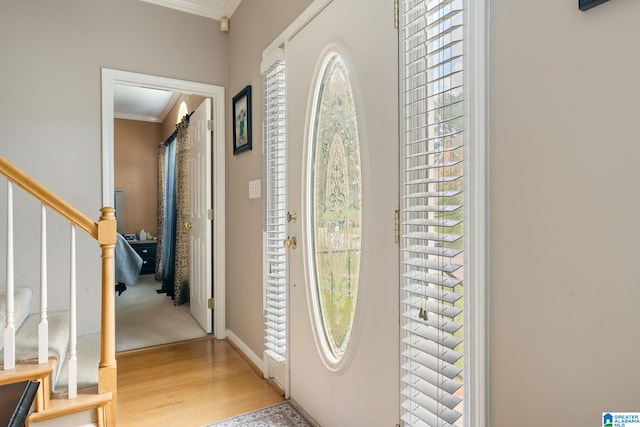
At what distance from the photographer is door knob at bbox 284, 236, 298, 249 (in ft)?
6.53

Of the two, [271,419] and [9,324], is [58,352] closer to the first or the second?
[9,324]

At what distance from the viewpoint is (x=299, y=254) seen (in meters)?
1.94

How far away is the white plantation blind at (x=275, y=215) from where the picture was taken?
216 cm

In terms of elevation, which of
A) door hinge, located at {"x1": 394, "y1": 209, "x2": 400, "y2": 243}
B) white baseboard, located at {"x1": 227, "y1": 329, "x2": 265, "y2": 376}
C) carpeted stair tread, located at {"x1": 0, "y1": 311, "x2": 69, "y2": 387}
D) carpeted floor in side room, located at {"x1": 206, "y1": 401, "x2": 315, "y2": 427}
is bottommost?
carpeted floor in side room, located at {"x1": 206, "y1": 401, "x2": 315, "y2": 427}

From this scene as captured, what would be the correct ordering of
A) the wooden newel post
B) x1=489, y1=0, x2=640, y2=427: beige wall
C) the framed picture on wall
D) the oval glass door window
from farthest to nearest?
the framed picture on wall → the wooden newel post → the oval glass door window → x1=489, y1=0, x2=640, y2=427: beige wall

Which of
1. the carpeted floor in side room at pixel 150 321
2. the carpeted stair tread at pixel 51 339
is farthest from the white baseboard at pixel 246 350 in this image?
the carpeted stair tread at pixel 51 339

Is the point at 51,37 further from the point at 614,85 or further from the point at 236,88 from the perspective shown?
the point at 614,85

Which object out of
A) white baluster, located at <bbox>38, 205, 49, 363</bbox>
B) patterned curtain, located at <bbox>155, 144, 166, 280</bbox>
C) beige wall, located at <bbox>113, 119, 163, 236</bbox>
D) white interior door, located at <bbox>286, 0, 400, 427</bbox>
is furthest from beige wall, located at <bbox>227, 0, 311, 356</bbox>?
beige wall, located at <bbox>113, 119, 163, 236</bbox>

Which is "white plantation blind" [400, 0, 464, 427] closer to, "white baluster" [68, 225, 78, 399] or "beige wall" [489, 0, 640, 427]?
"beige wall" [489, 0, 640, 427]

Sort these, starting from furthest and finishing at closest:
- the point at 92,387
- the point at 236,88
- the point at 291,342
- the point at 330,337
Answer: the point at 236,88 → the point at 291,342 → the point at 92,387 → the point at 330,337

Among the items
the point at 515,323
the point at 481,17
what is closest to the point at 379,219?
the point at 515,323

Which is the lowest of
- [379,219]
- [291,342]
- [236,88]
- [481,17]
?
[291,342]

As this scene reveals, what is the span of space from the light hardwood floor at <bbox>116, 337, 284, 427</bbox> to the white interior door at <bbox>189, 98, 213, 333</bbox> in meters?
0.52

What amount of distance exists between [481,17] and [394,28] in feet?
1.24
